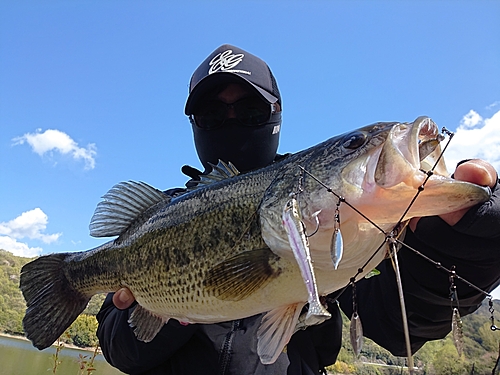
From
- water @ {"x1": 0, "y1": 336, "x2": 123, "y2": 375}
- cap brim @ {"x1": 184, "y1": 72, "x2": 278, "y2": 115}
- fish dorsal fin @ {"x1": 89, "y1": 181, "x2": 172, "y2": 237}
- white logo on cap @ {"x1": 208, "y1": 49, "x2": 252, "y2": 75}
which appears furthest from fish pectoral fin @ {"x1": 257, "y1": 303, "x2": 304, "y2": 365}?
water @ {"x1": 0, "y1": 336, "x2": 123, "y2": 375}

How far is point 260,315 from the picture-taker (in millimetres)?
2734

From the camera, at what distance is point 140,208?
323 centimetres

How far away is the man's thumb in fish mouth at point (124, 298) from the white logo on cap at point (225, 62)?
2096mm

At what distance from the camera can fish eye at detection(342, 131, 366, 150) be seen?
6.06 feet

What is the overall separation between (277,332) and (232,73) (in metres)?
2.38

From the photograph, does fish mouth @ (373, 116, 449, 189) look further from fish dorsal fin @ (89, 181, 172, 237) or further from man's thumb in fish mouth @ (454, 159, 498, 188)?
fish dorsal fin @ (89, 181, 172, 237)

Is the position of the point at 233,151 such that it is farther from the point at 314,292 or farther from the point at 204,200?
the point at 314,292

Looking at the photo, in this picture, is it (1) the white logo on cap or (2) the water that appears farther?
(2) the water

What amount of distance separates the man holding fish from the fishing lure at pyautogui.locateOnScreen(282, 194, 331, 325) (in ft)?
2.02

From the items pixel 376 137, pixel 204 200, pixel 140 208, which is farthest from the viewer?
pixel 140 208

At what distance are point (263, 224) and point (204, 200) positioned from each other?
0.64 m

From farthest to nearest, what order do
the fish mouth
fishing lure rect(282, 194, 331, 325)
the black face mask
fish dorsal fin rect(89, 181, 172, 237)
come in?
the black face mask, fish dorsal fin rect(89, 181, 172, 237), the fish mouth, fishing lure rect(282, 194, 331, 325)

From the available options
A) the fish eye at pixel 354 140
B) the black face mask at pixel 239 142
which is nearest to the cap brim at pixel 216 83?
the black face mask at pixel 239 142

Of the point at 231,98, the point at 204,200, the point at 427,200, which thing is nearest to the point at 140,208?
the point at 204,200
